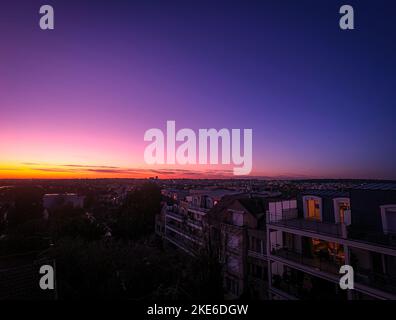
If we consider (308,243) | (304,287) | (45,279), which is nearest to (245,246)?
(308,243)

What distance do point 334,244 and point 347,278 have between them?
2665 mm

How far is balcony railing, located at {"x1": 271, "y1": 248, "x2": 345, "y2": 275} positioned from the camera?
43.1 ft

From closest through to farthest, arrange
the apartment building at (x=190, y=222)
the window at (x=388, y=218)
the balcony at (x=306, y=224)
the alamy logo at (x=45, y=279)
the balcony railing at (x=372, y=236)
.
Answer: the balcony railing at (x=372, y=236) → the alamy logo at (x=45, y=279) → the window at (x=388, y=218) → the balcony at (x=306, y=224) → the apartment building at (x=190, y=222)

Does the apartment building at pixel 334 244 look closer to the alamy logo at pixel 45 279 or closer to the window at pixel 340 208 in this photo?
the window at pixel 340 208

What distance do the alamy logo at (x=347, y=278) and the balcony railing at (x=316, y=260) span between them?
81 centimetres

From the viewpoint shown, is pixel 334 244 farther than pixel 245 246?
No

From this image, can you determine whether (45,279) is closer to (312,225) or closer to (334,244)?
(312,225)

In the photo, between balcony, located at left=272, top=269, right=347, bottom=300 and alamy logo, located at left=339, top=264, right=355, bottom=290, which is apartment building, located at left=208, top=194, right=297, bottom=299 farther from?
alamy logo, located at left=339, top=264, right=355, bottom=290

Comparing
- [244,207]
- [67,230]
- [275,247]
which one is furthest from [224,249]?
[67,230]

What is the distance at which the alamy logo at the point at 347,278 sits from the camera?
457 inches

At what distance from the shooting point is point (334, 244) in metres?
14.2

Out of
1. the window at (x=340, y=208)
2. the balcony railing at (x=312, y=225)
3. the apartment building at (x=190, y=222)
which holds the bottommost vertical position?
the apartment building at (x=190, y=222)

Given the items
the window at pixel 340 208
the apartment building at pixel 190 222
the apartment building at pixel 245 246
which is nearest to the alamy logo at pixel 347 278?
the window at pixel 340 208

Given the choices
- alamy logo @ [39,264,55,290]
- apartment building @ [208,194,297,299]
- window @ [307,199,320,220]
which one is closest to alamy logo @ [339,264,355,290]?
window @ [307,199,320,220]
